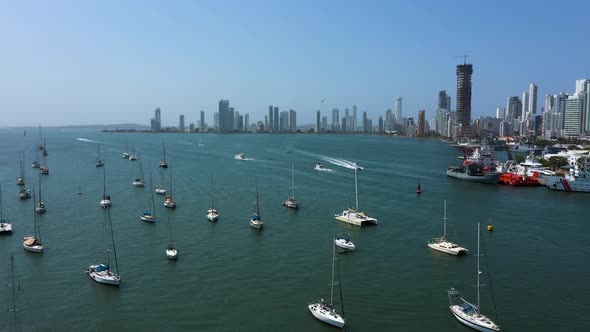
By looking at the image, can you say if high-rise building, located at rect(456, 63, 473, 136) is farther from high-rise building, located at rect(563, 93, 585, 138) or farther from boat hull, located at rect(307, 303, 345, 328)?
boat hull, located at rect(307, 303, 345, 328)

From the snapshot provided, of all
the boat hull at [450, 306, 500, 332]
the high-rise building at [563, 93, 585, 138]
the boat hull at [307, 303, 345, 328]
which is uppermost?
the high-rise building at [563, 93, 585, 138]

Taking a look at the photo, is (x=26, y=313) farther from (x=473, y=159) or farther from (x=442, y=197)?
(x=473, y=159)

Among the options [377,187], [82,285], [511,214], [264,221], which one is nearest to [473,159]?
[377,187]

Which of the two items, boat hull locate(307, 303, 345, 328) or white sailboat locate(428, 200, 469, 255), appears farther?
white sailboat locate(428, 200, 469, 255)

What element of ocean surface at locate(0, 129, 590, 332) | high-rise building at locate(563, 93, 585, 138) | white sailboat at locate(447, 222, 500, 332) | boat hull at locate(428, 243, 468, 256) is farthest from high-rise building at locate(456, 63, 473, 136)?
white sailboat at locate(447, 222, 500, 332)

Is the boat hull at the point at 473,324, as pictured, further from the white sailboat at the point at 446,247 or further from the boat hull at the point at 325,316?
the white sailboat at the point at 446,247
